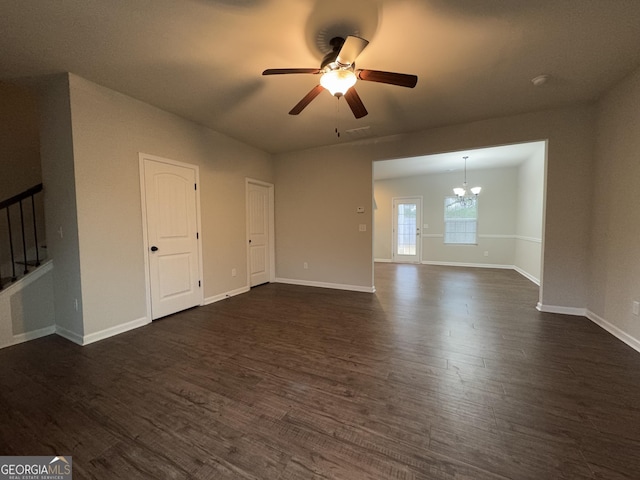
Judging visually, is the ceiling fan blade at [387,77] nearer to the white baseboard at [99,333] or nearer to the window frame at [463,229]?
the white baseboard at [99,333]

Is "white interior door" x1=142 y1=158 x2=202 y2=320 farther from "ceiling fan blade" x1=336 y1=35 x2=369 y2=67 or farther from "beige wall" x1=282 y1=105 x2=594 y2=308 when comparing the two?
"beige wall" x1=282 y1=105 x2=594 y2=308

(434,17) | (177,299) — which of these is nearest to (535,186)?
(434,17)

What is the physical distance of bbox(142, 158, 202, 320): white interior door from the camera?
3.13m

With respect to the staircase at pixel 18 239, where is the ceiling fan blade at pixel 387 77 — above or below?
above

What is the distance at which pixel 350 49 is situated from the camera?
174 centimetres

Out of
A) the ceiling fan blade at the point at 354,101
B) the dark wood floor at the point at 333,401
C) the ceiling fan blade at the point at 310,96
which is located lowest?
the dark wood floor at the point at 333,401

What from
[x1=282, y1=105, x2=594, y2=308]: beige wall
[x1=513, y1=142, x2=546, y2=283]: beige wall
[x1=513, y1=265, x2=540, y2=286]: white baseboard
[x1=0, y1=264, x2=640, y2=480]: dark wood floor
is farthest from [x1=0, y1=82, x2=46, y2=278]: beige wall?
[x1=513, y1=265, x2=540, y2=286]: white baseboard

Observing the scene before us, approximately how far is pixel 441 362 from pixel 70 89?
426 centimetres

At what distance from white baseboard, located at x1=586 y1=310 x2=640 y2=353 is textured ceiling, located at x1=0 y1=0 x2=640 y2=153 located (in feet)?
8.43

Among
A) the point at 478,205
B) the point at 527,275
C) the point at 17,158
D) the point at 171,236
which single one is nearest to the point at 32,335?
the point at 171,236

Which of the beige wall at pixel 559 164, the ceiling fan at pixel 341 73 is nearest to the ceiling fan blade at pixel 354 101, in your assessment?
the ceiling fan at pixel 341 73

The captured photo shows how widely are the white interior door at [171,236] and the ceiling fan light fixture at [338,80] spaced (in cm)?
243

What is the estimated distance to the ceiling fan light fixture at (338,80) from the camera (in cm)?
190

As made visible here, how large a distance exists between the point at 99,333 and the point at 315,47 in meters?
3.50
